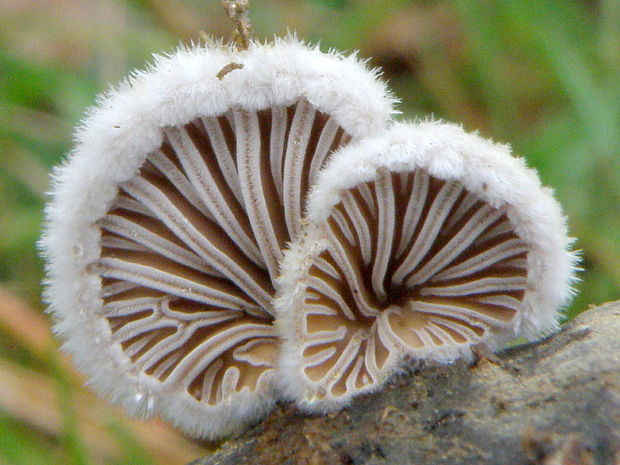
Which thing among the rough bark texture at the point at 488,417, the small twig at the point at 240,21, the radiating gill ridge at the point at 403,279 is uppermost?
the small twig at the point at 240,21

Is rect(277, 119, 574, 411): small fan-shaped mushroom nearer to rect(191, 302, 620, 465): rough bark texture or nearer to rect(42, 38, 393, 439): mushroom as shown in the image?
rect(191, 302, 620, 465): rough bark texture

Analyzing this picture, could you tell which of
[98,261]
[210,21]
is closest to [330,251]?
[98,261]

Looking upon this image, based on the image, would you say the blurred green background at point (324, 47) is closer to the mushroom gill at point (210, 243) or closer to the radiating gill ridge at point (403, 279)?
the mushroom gill at point (210, 243)

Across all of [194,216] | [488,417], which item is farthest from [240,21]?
[488,417]

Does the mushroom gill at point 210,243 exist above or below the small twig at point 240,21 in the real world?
below

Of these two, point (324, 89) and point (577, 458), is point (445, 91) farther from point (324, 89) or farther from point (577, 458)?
point (577, 458)

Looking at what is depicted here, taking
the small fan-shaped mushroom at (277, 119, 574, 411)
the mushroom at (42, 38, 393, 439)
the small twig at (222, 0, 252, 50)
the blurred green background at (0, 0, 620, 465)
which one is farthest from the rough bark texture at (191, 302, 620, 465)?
the blurred green background at (0, 0, 620, 465)

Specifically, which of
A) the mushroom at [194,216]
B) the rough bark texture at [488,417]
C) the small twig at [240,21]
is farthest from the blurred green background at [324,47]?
the small twig at [240,21]
